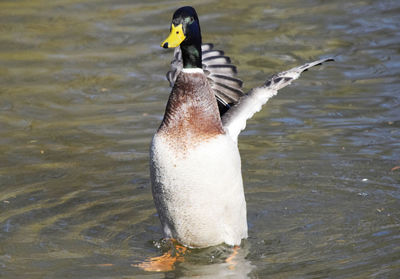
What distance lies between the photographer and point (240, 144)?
7.78 meters

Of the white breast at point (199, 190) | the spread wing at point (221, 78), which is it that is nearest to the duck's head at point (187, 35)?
the white breast at point (199, 190)

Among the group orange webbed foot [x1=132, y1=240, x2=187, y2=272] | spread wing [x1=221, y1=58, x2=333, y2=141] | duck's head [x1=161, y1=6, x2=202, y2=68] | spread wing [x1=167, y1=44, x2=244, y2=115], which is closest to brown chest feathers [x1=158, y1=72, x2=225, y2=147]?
duck's head [x1=161, y1=6, x2=202, y2=68]

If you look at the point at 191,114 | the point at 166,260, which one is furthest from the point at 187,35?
the point at 166,260

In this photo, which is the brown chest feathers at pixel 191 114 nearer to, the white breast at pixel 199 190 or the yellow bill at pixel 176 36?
the white breast at pixel 199 190

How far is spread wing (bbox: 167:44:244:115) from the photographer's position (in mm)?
6531

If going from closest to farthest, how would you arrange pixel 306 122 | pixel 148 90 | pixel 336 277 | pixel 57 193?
pixel 336 277 → pixel 57 193 → pixel 306 122 → pixel 148 90

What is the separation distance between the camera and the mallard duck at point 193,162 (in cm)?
525

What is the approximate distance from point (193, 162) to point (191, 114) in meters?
0.33

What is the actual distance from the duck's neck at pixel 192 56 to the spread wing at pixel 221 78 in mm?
993

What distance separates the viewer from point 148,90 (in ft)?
30.7

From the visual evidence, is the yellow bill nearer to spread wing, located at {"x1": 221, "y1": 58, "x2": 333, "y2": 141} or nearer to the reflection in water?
spread wing, located at {"x1": 221, "y1": 58, "x2": 333, "y2": 141}

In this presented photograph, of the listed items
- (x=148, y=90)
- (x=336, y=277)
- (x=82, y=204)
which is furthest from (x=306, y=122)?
(x=336, y=277)

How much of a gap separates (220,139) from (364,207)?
1.56 metres

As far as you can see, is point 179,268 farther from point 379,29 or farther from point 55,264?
point 379,29
